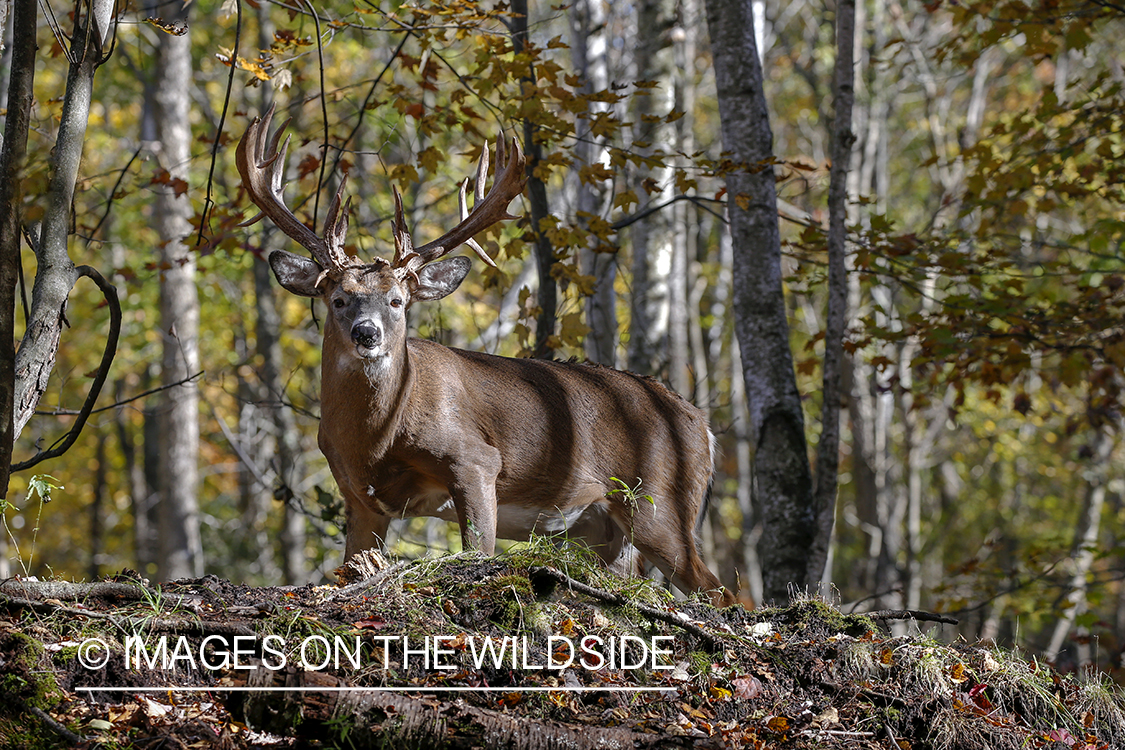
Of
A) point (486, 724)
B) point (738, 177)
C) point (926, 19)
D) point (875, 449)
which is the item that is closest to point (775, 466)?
point (738, 177)

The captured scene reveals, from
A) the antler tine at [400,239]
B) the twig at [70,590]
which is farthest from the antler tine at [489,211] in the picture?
the twig at [70,590]

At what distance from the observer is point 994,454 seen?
2500cm

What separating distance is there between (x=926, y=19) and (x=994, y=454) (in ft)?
35.9

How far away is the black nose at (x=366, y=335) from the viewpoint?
536 cm

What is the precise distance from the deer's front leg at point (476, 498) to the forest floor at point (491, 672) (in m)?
0.89

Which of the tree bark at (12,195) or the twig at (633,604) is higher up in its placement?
the tree bark at (12,195)

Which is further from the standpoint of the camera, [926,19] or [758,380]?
[926,19]

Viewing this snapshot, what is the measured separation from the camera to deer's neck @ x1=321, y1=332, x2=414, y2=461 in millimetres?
5523

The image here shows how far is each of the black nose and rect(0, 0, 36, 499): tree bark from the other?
5.11ft

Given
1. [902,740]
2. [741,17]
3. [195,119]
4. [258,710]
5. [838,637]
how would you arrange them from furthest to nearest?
1. [195,119]
2. [741,17]
3. [838,637]
4. [902,740]
5. [258,710]

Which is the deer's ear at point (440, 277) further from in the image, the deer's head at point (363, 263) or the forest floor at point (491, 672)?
the forest floor at point (491, 672)

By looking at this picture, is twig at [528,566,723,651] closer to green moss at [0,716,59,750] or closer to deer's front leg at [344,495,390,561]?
deer's front leg at [344,495,390,561]

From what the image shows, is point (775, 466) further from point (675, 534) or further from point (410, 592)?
point (410, 592)

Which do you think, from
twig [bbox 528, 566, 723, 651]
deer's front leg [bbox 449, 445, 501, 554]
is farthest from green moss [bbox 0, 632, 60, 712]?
deer's front leg [bbox 449, 445, 501, 554]
